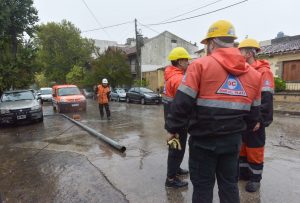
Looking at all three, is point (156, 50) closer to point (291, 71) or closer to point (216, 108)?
point (291, 71)

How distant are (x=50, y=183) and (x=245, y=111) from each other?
11.2 ft

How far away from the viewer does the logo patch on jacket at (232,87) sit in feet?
7.57

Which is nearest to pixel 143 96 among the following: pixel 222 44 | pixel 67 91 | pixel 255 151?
pixel 67 91

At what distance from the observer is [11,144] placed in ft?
24.5

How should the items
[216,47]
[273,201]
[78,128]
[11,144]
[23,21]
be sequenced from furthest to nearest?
[23,21] → [78,128] → [11,144] → [273,201] → [216,47]

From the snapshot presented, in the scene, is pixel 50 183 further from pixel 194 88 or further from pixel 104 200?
pixel 194 88

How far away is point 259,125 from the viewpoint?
11.6 ft

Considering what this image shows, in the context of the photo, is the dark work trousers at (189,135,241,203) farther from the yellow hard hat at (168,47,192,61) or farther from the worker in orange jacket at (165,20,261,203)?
the yellow hard hat at (168,47,192,61)

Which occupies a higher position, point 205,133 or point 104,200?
point 205,133

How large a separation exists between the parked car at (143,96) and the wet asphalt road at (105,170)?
12158 millimetres

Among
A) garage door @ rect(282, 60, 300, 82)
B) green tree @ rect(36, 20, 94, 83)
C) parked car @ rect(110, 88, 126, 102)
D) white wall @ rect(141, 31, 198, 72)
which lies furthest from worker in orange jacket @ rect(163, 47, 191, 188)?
green tree @ rect(36, 20, 94, 83)

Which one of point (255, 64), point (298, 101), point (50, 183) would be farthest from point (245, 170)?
point (298, 101)

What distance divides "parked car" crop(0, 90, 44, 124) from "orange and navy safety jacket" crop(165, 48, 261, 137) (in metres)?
9.53

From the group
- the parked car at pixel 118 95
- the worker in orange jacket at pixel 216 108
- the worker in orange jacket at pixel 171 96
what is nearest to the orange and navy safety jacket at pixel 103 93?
the worker in orange jacket at pixel 171 96
